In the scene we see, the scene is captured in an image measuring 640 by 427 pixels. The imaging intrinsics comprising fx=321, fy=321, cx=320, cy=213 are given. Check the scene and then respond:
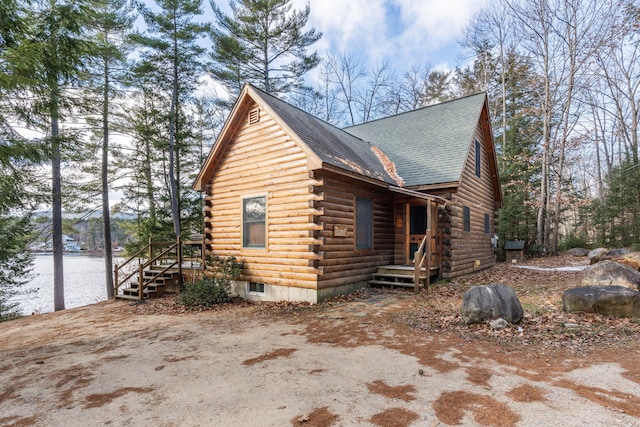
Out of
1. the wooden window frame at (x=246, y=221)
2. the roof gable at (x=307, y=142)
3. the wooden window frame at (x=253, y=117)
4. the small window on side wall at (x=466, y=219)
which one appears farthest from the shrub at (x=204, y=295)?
the small window on side wall at (x=466, y=219)

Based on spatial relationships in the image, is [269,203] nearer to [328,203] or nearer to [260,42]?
[328,203]

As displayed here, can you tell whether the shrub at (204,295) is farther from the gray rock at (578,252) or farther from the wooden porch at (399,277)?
the gray rock at (578,252)

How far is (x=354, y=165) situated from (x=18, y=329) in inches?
402

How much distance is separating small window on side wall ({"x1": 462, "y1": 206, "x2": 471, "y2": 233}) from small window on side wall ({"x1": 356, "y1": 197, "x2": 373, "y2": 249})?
3.93 meters

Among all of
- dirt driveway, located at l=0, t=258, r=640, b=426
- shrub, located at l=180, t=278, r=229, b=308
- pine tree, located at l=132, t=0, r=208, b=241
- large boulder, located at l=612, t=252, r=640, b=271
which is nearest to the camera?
dirt driveway, located at l=0, t=258, r=640, b=426

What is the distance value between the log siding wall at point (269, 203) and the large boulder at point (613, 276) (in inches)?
247

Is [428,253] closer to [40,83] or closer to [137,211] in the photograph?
[40,83]

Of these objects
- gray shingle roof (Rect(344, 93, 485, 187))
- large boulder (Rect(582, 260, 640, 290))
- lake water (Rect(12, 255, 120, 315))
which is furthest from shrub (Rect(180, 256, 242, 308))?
lake water (Rect(12, 255, 120, 315))

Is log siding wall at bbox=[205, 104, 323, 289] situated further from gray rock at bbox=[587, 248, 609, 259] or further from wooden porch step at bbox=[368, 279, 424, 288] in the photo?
gray rock at bbox=[587, 248, 609, 259]

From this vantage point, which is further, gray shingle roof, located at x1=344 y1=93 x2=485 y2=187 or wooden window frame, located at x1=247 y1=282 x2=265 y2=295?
gray shingle roof, located at x1=344 y1=93 x2=485 y2=187

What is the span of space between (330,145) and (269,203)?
8.66 feet

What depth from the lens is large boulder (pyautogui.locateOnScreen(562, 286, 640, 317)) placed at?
5789 mm

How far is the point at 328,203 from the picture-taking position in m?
8.68

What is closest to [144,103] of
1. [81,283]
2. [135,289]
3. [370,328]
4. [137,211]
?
[137,211]
